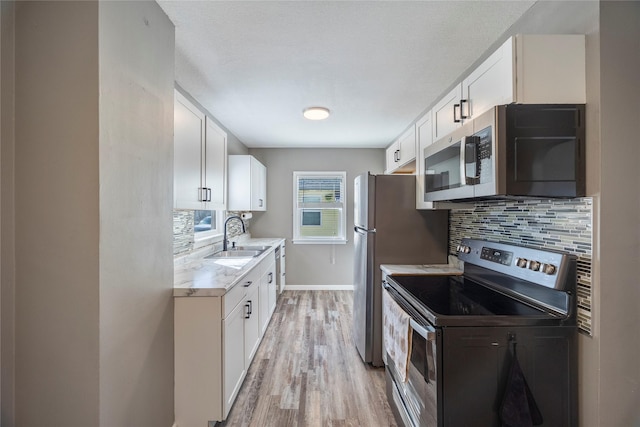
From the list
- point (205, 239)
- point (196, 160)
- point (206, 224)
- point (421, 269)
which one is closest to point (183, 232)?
point (205, 239)

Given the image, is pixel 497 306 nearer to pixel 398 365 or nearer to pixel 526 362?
pixel 526 362

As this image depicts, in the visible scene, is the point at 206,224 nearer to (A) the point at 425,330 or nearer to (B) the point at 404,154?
(B) the point at 404,154

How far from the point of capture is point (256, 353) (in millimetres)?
2600

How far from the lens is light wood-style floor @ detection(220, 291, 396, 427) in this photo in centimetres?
183

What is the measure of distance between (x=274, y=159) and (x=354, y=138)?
4.55 feet

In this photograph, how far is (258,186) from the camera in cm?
400

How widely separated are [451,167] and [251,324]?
1909 mm

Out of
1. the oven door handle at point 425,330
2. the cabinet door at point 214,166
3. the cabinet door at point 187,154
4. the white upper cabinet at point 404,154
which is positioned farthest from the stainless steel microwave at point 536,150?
the cabinet door at point 214,166

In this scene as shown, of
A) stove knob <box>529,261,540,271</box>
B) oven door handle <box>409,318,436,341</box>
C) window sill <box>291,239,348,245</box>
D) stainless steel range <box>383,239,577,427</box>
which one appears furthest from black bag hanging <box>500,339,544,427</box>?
window sill <box>291,239,348,245</box>

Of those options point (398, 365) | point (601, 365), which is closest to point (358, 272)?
point (398, 365)

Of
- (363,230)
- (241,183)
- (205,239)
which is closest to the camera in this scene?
(363,230)

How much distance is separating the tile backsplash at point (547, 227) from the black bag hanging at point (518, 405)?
13.6 inches

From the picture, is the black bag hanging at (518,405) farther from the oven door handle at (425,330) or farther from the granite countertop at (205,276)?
the granite countertop at (205,276)

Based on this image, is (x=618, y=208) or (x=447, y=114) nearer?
(x=618, y=208)
